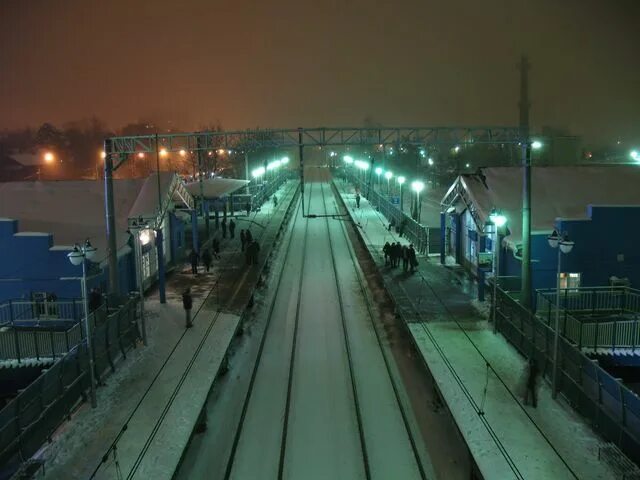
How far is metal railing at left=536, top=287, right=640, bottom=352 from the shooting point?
14969mm

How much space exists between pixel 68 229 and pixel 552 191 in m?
18.4

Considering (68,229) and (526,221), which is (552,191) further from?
(68,229)

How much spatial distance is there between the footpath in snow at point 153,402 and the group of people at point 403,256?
8.00 metres

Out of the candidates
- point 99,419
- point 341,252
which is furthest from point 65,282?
point 341,252

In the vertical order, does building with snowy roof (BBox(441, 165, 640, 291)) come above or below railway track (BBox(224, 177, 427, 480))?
above

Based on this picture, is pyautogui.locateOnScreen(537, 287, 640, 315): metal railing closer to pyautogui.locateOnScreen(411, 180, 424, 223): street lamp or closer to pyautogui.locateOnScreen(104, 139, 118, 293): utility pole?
pyautogui.locateOnScreen(104, 139, 118, 293): utility pole

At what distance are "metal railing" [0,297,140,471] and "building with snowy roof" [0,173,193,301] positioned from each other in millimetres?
2443

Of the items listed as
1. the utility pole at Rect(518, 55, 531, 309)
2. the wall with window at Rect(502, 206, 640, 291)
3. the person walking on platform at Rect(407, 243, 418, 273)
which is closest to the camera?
the utility pole at Rect(518, 55, 531, 309)

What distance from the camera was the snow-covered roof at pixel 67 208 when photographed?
21953mm

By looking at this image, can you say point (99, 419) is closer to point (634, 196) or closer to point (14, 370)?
point (14, 370)

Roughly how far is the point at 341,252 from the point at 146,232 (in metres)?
13.6

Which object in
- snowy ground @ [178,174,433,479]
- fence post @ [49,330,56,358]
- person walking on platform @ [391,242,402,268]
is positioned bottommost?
snowy ground @ [178,174,433,479]

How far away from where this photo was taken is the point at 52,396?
1195 centimetres

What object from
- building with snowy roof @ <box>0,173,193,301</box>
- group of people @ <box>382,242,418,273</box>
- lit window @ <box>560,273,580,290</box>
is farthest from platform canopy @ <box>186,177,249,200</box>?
lit window @ <box>560,273,580,290</box>
